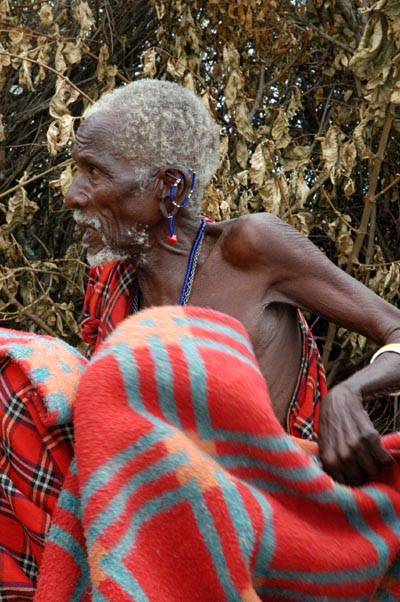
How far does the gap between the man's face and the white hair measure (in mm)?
27

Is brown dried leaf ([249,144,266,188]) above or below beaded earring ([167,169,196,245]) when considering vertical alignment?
below

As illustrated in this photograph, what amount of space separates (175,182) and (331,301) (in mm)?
498

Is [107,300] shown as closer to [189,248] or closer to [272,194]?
[189,248]

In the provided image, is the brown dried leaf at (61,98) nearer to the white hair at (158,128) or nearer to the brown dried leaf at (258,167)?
the brown dried leaf at (258,167)

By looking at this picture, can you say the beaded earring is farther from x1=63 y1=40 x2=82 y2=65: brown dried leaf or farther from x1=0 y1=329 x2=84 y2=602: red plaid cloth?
x1=63 y1=40 x2=82 y2=65: brown dried leaf

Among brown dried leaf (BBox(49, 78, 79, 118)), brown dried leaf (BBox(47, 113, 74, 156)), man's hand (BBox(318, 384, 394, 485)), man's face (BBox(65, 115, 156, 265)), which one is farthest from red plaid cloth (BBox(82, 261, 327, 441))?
brown dried leaf (BBox(49, 78, 79, 118))

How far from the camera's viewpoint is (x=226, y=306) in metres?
2.49

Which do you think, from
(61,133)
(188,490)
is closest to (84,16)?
(61,133)

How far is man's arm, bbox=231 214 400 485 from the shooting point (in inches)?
69.2

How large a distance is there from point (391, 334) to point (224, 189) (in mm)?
1763

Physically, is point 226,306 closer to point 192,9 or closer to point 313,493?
point 313,493

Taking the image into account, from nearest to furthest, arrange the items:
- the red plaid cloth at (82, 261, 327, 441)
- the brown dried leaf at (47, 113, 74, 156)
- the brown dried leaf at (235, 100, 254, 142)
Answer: the red plaid cloth at (82, 261, 327, 441) < the brown dried leaf at (47, 113, 74, 156) < the brown dried leaf at (235, 100, 254, 142)

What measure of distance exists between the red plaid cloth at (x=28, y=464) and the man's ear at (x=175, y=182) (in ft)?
3.14

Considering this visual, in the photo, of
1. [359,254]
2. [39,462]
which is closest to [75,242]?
[359,254]
